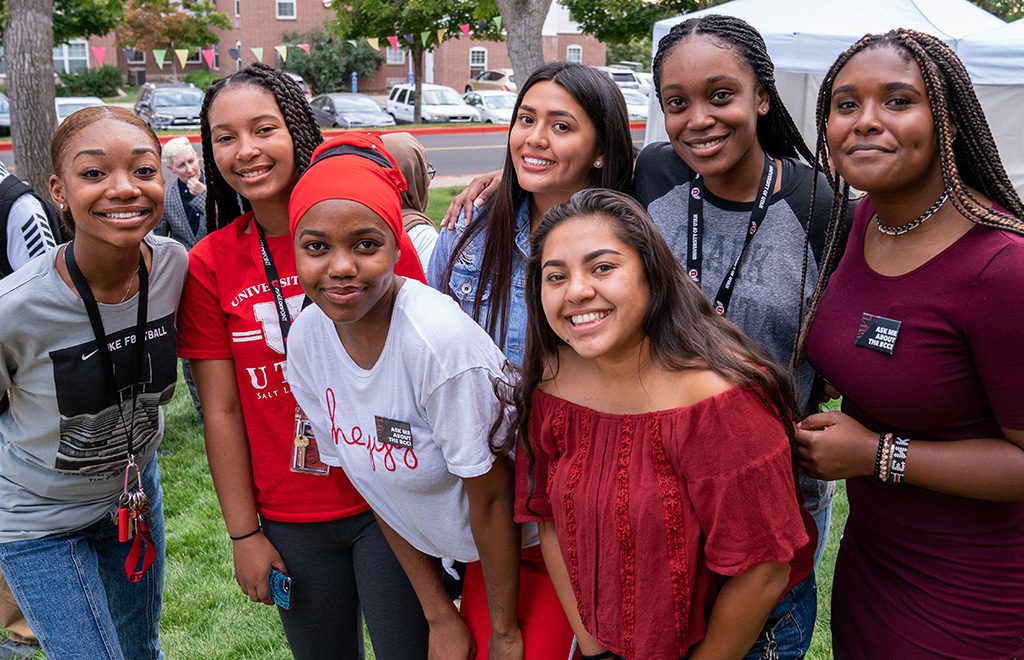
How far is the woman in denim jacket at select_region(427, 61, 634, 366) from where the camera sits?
8.12ft

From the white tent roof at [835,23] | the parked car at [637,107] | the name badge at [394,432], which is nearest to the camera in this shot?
the name badge at [394,432]

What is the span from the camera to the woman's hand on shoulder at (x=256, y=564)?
8.38 feet

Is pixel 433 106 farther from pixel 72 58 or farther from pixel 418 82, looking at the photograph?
pixel 72 58

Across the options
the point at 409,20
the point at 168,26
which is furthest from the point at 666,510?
the point at 168,26

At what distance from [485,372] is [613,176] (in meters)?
0.77

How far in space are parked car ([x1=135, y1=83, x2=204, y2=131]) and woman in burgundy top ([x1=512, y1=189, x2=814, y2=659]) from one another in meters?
23.9

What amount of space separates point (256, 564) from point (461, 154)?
60.3 feet

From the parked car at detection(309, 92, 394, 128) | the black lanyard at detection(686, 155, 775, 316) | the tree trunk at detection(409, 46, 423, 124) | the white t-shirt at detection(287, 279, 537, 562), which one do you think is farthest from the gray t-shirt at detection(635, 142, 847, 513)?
the tree trunk at detection(409, 46, 423, 124)

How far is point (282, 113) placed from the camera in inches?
98.3

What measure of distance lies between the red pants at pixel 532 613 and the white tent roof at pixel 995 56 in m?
8.66

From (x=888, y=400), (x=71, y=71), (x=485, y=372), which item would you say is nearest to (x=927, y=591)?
(x=888, y=400)

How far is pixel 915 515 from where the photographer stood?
2.01 meters

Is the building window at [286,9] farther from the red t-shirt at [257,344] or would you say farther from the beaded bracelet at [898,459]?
the beaded bracelet at [898,459]

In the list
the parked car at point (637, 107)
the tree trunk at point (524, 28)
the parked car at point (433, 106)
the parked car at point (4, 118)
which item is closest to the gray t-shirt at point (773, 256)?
the tree trunk at point (524, 28)
